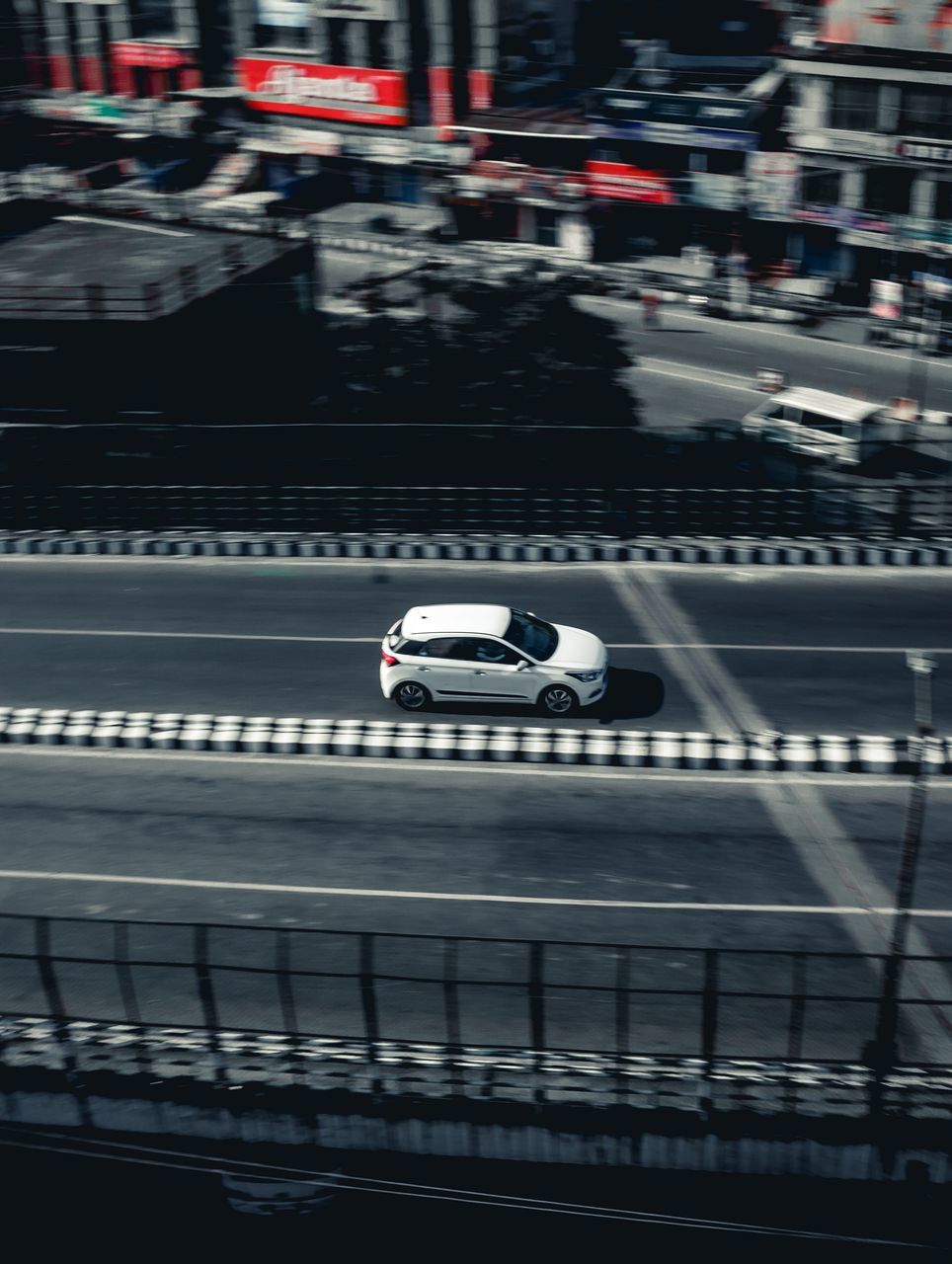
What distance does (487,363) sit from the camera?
128ft

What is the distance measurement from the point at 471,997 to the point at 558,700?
684 centimetres

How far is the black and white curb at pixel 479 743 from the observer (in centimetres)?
1928

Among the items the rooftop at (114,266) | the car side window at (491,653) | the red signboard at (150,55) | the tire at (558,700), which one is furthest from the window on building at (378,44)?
the tire at (558,700)

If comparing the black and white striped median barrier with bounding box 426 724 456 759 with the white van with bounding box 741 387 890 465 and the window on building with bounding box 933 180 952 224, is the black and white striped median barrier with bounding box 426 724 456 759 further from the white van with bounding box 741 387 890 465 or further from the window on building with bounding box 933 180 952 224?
the window on building with bounding box 933 180 952 224

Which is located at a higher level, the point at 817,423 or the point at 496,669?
the point at 817,423

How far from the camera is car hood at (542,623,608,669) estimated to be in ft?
67.3

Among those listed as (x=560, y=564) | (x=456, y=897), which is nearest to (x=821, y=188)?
(x=560, y=564)

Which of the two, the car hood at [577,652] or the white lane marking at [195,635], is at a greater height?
the car hood at [577,652]

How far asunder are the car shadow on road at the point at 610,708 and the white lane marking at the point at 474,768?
27.3 inches

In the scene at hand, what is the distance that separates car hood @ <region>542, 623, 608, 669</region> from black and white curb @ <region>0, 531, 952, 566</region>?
542 cm

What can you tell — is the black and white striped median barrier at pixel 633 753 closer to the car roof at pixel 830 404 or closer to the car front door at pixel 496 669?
the car front door at pixel 496 669

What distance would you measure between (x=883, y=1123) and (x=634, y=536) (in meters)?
16.2

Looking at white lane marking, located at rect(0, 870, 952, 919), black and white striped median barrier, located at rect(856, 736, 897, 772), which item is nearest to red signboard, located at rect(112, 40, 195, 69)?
white lane marking, located at rect(0, 870, 952, 919)

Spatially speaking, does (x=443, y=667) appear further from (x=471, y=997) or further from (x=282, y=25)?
(x=282, y=25)
